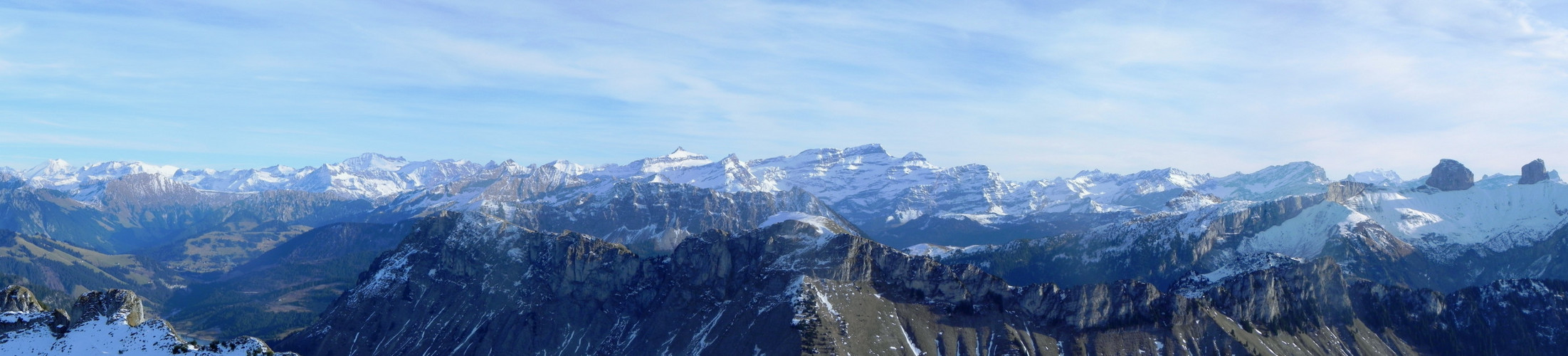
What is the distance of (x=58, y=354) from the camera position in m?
170

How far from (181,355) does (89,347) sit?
17085 millimetres

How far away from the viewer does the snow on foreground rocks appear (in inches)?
6727

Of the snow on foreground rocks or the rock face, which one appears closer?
the snow on foreground rocks

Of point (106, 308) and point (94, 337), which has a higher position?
point (106, 308)

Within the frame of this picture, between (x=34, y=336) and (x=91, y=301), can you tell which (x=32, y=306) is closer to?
(x=91, y=301)

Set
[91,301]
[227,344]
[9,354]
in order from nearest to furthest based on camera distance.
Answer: [9,354] < [227,344] < [91,301]

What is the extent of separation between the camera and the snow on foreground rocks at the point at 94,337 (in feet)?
561

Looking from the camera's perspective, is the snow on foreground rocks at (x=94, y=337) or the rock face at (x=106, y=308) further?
the rock face at (x=106, y=308)

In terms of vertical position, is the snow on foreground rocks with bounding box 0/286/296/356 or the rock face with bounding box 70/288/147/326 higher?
the rock face with bounding box 70/288/147/326

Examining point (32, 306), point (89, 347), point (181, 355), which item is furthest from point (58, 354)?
point (32, 306)

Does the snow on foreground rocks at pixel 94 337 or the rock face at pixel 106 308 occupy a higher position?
the rock face at pixel 106 308

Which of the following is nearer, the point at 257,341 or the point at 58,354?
the point at 58,354

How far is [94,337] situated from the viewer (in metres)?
176

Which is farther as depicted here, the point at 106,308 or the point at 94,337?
the point at 106,308
